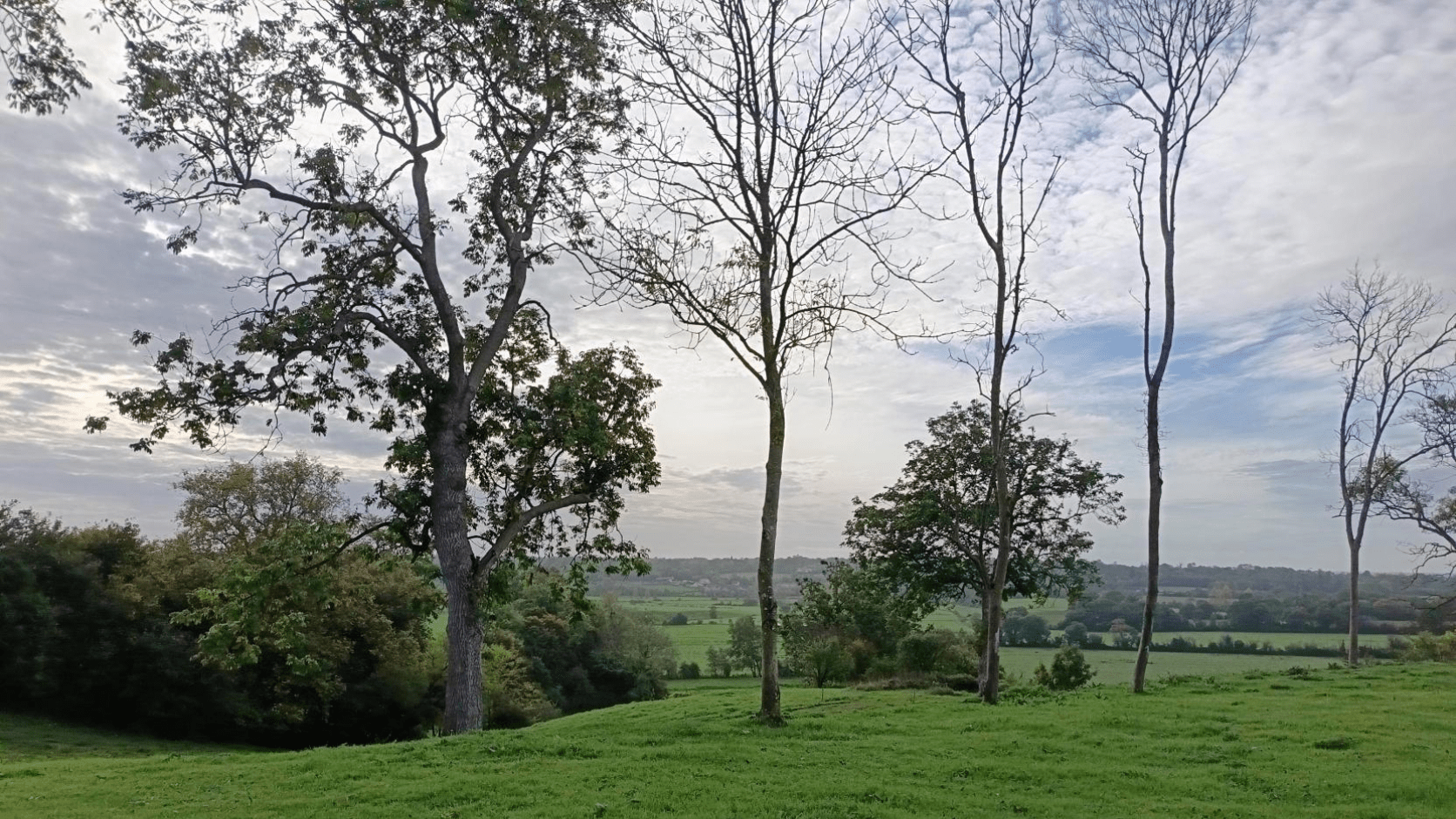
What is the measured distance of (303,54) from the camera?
727 inches

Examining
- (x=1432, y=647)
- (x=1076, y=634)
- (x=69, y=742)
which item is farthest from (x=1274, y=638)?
(x=69, y=742)

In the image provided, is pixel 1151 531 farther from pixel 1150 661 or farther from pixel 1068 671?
pixel 1150 661

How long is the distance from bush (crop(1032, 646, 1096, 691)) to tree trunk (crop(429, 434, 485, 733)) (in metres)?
26.7

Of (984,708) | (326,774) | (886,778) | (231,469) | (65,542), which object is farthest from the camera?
(231,469)

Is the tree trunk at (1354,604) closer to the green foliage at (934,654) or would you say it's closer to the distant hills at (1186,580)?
the distant hills at (1186,580)

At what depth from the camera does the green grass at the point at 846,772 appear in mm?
9594

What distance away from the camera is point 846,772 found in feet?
36.3

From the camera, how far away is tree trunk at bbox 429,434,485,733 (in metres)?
17.2

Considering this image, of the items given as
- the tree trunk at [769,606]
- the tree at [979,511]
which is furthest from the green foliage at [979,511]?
the tree trunk at [769,606]

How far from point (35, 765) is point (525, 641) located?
137 ft

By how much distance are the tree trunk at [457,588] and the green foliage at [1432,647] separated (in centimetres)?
4389

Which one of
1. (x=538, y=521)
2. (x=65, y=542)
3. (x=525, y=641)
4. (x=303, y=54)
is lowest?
(x=525, y=641)

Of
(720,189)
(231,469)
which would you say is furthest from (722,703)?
(231,469)

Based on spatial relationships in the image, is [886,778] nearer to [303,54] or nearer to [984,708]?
[984,708]
